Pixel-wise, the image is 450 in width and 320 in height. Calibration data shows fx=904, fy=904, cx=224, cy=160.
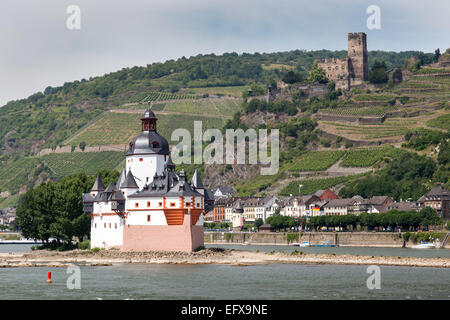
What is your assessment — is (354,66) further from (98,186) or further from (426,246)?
(98,186)

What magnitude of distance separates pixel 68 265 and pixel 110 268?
4811mm

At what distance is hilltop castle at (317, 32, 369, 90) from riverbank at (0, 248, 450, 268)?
114624 millimetres

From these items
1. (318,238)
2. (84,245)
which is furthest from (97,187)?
(318,238)

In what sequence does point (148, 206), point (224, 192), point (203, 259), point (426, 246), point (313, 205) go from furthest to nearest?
point (224, 192) < point (313, 205) < point (426, 246) < point (148, 206) < point (203, 259)

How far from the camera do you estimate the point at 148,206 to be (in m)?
74.5

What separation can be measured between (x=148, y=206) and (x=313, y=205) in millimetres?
68195

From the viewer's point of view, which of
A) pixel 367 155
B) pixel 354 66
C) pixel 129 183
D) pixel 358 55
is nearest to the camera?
pixel 129 183

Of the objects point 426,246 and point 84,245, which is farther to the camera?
point 426,246

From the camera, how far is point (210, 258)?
7331cm

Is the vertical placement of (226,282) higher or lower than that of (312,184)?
higher

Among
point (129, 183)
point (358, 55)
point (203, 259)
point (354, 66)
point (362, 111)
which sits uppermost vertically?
point (358, 55)

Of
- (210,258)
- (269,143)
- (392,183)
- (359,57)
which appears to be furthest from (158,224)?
(359,57)

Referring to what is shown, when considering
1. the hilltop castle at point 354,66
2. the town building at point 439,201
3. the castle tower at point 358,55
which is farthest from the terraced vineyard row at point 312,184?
the castle tower at point 358,55

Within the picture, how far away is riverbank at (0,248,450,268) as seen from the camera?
71.7 m
